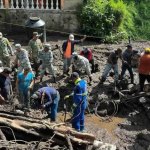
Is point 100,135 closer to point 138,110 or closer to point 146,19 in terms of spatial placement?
point 138,110

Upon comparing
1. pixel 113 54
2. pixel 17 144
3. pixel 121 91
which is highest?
pixel 113 54

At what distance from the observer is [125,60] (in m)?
10.4

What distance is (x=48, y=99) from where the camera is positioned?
314 inches

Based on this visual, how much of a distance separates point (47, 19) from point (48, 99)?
8.11m

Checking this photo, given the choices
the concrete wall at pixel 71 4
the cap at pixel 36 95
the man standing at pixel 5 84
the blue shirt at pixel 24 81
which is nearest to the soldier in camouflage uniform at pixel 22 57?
the blue shirt at pixel 24 81

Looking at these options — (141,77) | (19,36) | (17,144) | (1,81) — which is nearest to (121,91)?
(141,77)

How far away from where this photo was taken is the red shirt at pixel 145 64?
9.49 m

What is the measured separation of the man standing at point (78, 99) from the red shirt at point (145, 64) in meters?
2.65

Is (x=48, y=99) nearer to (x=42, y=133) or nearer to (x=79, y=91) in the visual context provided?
(x=79, y=91)

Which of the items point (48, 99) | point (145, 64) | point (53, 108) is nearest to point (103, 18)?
point (145, 64)

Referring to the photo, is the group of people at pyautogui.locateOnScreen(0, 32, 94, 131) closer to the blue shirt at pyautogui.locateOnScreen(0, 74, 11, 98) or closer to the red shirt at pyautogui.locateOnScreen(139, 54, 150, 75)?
the blue shirt at pyautogui.locateOnScreen(0, 74, 11, 98)

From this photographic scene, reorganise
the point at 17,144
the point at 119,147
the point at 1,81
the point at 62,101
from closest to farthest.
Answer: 1. the point at 17,144
2. the point at 119,147
3. the point at 1,81
4. the point at 62,101

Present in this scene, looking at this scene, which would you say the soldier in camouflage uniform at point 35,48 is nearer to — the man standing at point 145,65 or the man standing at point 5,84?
the man standing at point 5,84

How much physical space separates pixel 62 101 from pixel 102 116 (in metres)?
1.62
